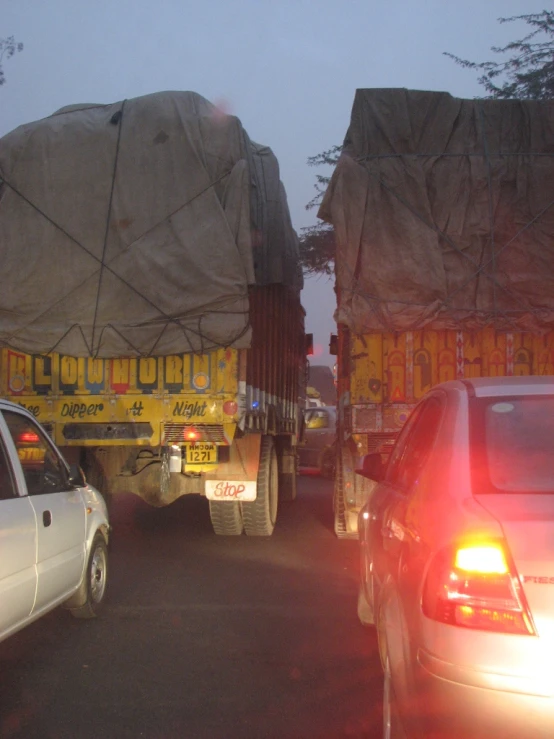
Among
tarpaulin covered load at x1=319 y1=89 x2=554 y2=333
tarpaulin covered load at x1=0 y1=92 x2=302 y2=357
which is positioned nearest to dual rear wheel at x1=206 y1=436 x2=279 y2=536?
tarpaulin covered load at x1=0 y1=92 x2=302 y2=357

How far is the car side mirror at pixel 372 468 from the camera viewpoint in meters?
5.11

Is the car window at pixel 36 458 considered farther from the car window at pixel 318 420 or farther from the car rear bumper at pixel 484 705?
the car window at pixel 318 420

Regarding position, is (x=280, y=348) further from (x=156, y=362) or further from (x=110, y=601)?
(x=110, y=601)

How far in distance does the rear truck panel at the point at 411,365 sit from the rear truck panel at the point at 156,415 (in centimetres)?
123

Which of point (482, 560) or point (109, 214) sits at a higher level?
point (109, 214)

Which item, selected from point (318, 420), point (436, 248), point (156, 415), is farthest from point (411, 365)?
point (318, 420)

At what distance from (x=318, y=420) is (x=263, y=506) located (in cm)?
786

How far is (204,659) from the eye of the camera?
5328 mm

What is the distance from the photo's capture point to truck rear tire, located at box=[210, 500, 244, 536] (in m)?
9.56

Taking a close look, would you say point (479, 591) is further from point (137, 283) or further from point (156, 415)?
point (137, 283)

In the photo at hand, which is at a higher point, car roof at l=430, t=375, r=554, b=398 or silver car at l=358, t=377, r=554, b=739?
car roof at l=430, t=375, r=554, b=398

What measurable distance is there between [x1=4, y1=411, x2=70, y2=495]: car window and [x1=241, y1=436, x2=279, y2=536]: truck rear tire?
3908mm

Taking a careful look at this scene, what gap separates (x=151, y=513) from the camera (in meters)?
12.6

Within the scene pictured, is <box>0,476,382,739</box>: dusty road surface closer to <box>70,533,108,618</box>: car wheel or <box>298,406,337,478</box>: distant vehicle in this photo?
<box>70,533,108,618</box>: car wheel
